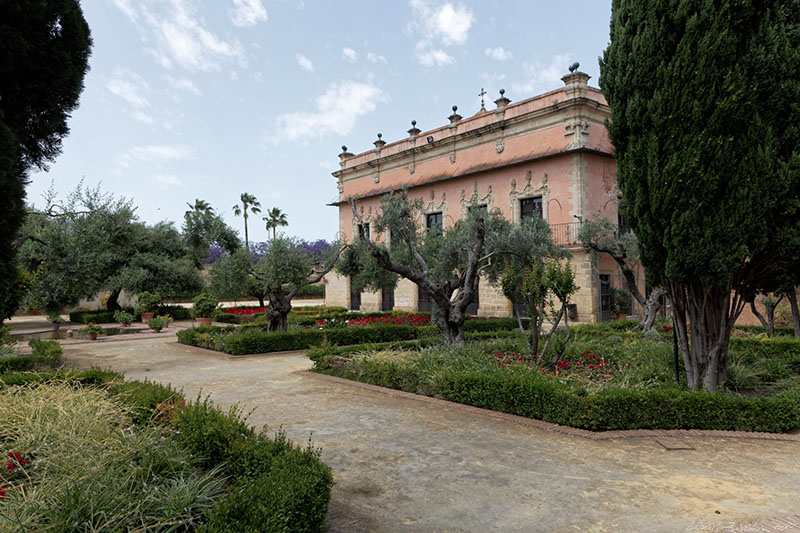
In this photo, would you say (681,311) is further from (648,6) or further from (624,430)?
(648,6)

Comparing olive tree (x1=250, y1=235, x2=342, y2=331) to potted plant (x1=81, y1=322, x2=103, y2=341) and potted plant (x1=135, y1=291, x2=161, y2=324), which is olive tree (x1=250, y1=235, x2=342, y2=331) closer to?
potted plant (x1=81, y1=322, x2=103, y2=341)

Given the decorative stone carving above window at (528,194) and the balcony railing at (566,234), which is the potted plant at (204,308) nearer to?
the decorative stone carving above window at (528,194)

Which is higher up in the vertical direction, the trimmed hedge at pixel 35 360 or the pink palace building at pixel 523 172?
the pink palace building at pixel 523 172

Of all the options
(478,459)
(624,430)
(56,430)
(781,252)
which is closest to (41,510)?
(56,430)

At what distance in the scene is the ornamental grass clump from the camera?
3024 millimetres

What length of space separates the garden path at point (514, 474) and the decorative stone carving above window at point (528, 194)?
18.2 metres

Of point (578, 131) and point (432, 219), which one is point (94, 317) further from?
point (578, 131)

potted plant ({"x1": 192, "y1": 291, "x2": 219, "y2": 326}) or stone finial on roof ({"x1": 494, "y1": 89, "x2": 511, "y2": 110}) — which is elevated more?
stone finial on roof ({"x1": 494, "y1": 89, "x2": 511, "y2": 110})

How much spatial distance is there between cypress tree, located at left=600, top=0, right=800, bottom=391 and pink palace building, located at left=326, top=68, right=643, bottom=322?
11.0 m

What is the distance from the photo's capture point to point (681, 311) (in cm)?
762

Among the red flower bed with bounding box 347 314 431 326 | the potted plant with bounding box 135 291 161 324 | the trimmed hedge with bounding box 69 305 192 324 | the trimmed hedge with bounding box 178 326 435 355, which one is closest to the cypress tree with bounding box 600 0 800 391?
the trimmed hedge with bounding box 178 326 435 355

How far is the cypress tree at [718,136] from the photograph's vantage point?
21.1 feet

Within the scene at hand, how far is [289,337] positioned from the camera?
14898 mm

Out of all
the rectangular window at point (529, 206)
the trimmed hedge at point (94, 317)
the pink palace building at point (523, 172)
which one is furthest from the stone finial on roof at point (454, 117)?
the trimmed hedge at point (94, 317)
